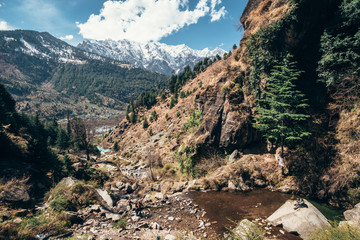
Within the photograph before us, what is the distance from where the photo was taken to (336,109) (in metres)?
17.5

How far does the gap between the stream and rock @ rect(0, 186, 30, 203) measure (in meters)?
16.3

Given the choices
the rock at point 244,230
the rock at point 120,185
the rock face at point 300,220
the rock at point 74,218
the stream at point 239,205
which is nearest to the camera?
the rock at point 244,230

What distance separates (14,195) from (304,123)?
102 ft

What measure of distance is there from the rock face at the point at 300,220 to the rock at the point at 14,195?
69.2 feet

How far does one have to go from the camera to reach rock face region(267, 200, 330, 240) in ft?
33.3

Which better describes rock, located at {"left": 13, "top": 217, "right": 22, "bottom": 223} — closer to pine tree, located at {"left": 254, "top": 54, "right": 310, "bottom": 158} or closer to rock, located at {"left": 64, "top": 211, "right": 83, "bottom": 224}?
rock, located at {"left": 64, "top": 211, "right": 83, "bottom": 224}

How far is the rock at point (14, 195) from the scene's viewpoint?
40.7ft

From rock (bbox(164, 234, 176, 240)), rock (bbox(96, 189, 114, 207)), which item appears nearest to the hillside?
rock (bbox(164, 234, 176, 240))

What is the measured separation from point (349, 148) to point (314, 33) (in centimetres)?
1498

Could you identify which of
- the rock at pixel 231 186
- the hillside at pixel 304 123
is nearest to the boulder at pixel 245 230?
the rock at pixel 231 186

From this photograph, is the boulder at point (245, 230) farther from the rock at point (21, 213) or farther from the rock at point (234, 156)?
the rock at point (21, 213)

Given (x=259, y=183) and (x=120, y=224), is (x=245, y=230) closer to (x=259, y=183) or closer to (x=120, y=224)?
(x=120, y=224)

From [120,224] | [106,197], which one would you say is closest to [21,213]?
[106,197]

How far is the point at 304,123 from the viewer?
18688 millimetres
